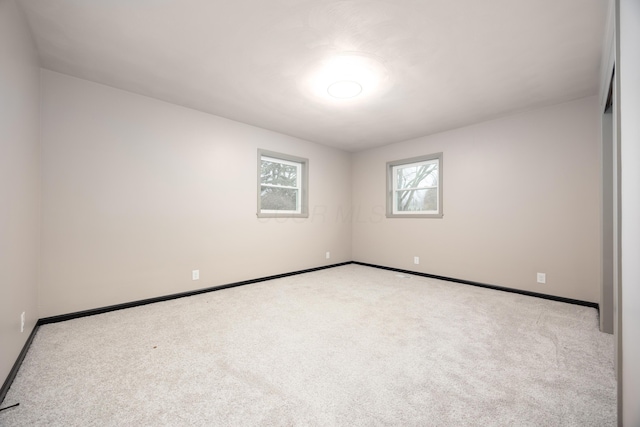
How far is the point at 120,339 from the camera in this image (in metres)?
2.26

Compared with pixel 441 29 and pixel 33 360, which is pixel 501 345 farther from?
pixel 33 360

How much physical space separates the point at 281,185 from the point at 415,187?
8.05ft

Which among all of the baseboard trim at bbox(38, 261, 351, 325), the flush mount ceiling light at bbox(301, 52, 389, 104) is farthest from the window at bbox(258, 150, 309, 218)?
the flush mount ceiling light at bbox(301, 52, 389, 104)

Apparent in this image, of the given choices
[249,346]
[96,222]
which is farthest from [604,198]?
[96,222]

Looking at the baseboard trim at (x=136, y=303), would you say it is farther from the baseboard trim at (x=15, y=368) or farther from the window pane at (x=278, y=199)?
the window pane at (x=278, y=199)

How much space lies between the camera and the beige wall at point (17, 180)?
5.26 ft

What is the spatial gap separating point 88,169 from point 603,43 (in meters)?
4.84

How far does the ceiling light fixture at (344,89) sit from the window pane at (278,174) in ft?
6.34

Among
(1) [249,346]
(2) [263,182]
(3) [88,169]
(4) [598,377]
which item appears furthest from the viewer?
(2) [263,182]

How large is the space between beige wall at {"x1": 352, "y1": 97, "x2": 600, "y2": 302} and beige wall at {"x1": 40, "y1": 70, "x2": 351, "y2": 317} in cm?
263

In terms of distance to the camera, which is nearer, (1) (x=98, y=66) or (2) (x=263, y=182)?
(1) (x=98, y=66)

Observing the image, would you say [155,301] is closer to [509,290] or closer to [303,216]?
[303,216]

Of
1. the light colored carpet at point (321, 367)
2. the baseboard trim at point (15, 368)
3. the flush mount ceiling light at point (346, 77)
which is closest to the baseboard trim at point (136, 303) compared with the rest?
the light colored carpet at point (321, 367)

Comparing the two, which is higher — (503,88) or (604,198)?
(503,88)
